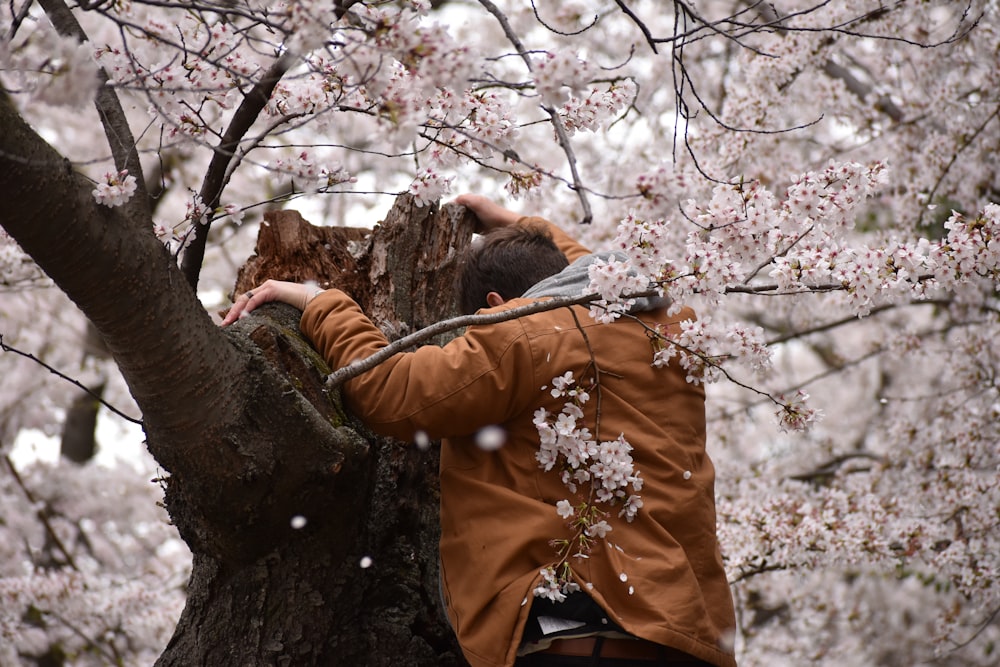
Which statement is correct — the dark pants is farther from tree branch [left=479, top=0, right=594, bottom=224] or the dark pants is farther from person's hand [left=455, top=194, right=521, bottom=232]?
person's hand [left=455, top=194, right=521, bottom=232]

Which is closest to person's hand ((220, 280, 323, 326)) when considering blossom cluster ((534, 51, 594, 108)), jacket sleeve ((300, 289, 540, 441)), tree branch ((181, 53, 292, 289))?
tree branch ((181, 53, 292, 289))

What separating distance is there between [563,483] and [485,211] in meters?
1.27

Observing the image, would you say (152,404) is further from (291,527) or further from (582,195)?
(582,195)

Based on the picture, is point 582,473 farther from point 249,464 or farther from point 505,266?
point 249,464

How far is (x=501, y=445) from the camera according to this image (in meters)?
1.94

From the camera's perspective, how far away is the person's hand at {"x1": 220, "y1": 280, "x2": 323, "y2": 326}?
2.17 meters

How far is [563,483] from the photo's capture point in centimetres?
185

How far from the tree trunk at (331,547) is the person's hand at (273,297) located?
0.03 metres

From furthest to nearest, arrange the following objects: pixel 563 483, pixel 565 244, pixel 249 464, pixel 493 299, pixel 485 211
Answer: pixel 485 211, pixel 565 244, pixel 493 299, pixel 563 483, pixel 249 464

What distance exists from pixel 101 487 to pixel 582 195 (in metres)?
5.78

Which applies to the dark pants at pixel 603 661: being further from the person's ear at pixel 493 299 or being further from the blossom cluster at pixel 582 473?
the person's ear at pixel 493 299

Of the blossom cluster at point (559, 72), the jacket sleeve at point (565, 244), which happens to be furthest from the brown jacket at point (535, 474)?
the jacket sleeve at point (565, 244)

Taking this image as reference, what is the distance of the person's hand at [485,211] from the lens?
285 centimetres

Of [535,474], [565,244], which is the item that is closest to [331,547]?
[535,474]
